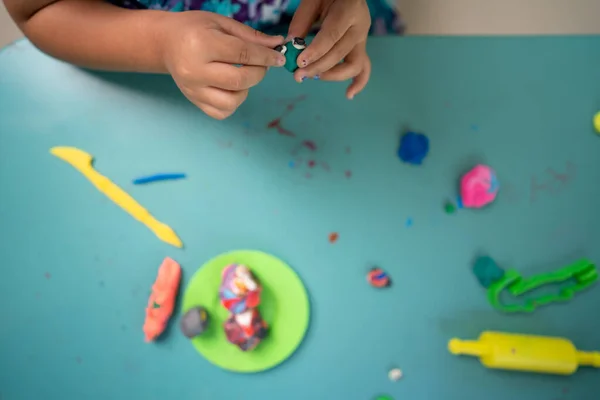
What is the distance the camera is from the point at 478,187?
56 centimetres

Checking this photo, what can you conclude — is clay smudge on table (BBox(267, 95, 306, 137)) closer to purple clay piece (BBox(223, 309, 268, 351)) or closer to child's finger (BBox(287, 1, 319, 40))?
child's finger (BBox(287, 1, 319, 40))

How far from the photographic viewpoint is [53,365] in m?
0.56

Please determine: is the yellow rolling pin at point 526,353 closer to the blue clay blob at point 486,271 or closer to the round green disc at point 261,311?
the blue clay blob at point 486,271

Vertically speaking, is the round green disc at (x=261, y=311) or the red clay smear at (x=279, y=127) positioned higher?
the red clay smear at (x=279, y=127)

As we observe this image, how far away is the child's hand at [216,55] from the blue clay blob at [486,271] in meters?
0.34

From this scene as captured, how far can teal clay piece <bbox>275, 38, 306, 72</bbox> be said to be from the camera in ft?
1.38

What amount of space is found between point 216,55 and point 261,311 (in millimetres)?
305

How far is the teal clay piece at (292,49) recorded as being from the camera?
1.38 ft

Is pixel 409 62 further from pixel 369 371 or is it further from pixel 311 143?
pixel 369 371

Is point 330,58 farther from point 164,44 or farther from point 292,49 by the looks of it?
point 164,44

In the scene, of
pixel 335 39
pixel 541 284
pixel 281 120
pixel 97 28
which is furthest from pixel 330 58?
pixel 541 284

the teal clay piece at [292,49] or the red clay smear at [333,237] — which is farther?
the red clay smear at [333,237]

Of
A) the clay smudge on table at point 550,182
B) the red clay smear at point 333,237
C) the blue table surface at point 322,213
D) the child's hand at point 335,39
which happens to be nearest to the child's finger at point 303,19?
the child's hand at point 335,39

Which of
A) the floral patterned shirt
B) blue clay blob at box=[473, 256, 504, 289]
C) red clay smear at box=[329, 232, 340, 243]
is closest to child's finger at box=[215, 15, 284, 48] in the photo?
the floral patterned shirt
